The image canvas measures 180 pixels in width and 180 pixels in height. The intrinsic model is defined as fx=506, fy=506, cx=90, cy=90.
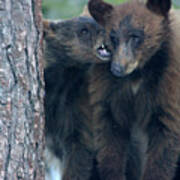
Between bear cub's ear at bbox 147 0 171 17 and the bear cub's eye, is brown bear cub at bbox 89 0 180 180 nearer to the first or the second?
bear cub's ear at bbox 147 0 171 17

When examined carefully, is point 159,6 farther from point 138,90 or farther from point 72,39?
point 72,39

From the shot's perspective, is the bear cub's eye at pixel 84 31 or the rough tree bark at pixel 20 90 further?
the bear cub's eye at pixel 84 31

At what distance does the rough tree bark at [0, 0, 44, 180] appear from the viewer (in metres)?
3.78

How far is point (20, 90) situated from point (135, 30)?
1.92 m

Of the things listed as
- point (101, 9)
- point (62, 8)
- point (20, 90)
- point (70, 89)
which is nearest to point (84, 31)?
point (101, 9)

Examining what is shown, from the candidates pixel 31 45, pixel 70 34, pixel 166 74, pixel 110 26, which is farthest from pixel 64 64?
pixel 31 45

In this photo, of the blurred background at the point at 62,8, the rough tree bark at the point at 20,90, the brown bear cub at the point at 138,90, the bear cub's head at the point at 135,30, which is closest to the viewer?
the rough tree bark at the point at 20,90

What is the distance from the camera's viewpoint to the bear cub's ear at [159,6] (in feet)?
18.1

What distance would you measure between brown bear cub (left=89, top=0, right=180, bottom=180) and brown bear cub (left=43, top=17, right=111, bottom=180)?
0.97 feet

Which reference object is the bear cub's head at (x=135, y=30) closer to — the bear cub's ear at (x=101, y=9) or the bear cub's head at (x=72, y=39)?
the bear cub's ear at (x=101, y=9)

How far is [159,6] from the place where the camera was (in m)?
5.59

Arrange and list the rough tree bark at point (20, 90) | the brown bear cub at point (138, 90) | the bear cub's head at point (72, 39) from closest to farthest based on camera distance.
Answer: the rough tree bark at point (20, 90) → the brown bear cub at point (138, 90) → the bear cub's head at point (72, 39)

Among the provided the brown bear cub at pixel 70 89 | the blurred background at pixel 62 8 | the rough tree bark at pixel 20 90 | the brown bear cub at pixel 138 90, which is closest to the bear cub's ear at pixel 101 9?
the brown bear cub at pixel 138 90

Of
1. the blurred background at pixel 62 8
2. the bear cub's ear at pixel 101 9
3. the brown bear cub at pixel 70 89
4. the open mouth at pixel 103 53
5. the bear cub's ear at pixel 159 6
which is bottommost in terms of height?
the blurred background at pixel 62 8
